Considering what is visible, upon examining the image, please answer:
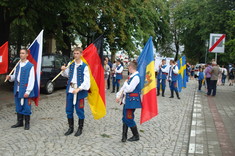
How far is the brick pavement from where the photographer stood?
17.0 ft

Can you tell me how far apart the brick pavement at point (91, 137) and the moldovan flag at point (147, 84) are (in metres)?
0.61

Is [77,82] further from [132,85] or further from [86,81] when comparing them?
[132,85]

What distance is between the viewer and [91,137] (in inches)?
237

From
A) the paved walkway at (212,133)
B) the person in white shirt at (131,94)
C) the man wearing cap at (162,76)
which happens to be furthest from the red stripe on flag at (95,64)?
the man wearing cap at (162,76)

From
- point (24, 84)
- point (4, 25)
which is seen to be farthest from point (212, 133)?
point (4, 25)

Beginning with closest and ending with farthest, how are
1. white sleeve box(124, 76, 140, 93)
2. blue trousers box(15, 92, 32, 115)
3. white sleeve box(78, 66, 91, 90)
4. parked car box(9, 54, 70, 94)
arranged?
white sleeve box(124, 76, 140, 93)
white sleeve box(78, 66, 91, 90)
blue trousers box(15, 92, 32, 115)
parked car box(9, 54, 70, 94)

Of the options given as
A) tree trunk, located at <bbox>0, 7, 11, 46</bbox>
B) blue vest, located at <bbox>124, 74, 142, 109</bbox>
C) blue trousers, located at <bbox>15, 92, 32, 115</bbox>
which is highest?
tree trunk, located at <bbox>0, 7, 11, 46</bbox>

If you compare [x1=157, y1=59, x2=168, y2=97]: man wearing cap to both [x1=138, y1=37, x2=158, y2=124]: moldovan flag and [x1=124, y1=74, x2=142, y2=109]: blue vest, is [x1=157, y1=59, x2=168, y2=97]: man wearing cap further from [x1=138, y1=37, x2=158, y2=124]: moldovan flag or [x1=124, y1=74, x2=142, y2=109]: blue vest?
[x1=124, y1=74, x2=142, y2=109]: blue vest

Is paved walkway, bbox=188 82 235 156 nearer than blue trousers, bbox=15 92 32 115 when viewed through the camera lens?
Yes

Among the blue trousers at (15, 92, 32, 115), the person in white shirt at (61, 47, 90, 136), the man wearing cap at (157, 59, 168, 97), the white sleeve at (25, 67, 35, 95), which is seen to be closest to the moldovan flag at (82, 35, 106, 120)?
the person in white shirt at (61, 47, 90, 136)

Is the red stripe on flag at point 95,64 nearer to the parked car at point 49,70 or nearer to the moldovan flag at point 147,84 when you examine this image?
the moldovan flag at point 147,84

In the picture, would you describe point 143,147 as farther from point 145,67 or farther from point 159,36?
point 159,36

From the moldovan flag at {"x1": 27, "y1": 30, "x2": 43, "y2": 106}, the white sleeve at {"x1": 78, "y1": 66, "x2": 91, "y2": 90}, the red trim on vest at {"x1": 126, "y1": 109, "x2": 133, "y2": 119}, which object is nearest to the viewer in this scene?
the red trim on vest at {"x1": 126, "y1": 109, "x2": 133, "y2": 119}

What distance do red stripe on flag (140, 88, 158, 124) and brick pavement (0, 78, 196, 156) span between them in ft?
1.73
